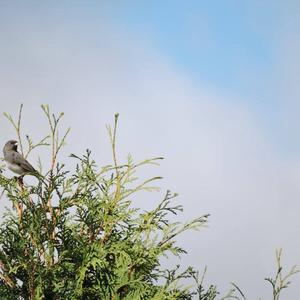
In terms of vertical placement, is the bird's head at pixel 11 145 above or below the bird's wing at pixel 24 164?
above

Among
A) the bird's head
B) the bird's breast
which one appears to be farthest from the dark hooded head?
the bird's breast

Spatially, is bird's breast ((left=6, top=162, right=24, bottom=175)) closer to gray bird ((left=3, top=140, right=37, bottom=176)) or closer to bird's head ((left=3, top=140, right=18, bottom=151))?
gray bird ((left=3, top=140, right=37, bottom=176))

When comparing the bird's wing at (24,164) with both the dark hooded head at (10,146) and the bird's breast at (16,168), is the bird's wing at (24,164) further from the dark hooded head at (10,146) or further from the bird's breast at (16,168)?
the dark hooded head at (10,146)

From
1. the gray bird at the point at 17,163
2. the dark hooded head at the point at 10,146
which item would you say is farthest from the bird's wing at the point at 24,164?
the dark hooded head at the point at 10,146

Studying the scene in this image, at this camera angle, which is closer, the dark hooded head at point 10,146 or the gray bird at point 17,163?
the gray bird at point 17,163

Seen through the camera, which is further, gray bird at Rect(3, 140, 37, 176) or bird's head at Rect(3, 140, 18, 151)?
bird's head at Rect(3, 140, 18, 151)

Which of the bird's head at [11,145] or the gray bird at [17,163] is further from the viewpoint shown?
the bird's head at [11,145]

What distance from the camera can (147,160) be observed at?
9.25 meters

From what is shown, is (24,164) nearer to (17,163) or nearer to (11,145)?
(17,163)

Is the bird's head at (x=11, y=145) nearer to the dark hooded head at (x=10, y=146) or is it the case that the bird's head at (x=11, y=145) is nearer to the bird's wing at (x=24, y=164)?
the dark hooded head at (x=10, y=146)

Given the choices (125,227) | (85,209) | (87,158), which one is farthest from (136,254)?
(87,158)

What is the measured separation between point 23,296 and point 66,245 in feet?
3.87

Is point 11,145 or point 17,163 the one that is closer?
point 17,163

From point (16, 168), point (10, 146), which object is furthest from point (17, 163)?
point (10, 146)
